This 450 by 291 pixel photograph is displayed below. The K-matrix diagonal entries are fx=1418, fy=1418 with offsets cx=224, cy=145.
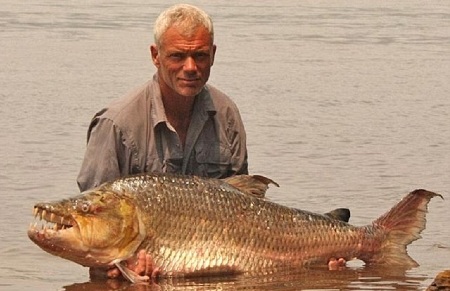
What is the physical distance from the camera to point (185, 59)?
7559mm

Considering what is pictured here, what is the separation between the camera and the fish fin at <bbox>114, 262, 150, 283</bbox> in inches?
281

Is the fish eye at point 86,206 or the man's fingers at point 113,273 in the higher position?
the fish eye at point 86,206

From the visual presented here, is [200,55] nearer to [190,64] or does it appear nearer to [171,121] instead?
[190,64]

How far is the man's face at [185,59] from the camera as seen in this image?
7.55 m

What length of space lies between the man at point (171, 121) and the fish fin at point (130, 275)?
56 centimetres

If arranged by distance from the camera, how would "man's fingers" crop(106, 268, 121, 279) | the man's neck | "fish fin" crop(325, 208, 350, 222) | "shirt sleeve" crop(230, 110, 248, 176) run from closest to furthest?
"man's fingers" crop(106, 268, 121, 279), the man's neck, "fish fin" crop(325, 208, 350, 222), "shirt sleeve" crop(230, 110, 248, 176)

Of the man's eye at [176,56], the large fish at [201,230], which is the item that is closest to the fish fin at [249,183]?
the large fish at [201,230]

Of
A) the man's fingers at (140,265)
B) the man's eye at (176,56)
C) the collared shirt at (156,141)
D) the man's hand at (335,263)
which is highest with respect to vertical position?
the man's eye at (176,56)

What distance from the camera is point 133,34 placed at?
2234 centimetres

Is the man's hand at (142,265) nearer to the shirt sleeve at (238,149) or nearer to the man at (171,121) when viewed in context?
the man at (171,121)

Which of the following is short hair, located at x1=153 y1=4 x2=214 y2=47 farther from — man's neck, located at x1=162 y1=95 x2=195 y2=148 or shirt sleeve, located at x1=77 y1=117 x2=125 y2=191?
shirt sleeve, located at x1=77 y1=117 x2=125 y2=191

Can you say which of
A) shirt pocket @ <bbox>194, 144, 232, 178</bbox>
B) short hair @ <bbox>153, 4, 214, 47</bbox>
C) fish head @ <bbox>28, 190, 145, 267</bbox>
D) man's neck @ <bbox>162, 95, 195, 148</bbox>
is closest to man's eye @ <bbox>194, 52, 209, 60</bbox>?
short hair @ <bbox>153, 4, 214, 47</bbox>

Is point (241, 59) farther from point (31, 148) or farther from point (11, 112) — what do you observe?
point (31, 148)

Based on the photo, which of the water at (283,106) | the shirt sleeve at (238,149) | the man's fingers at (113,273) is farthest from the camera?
the water at (283,106)
